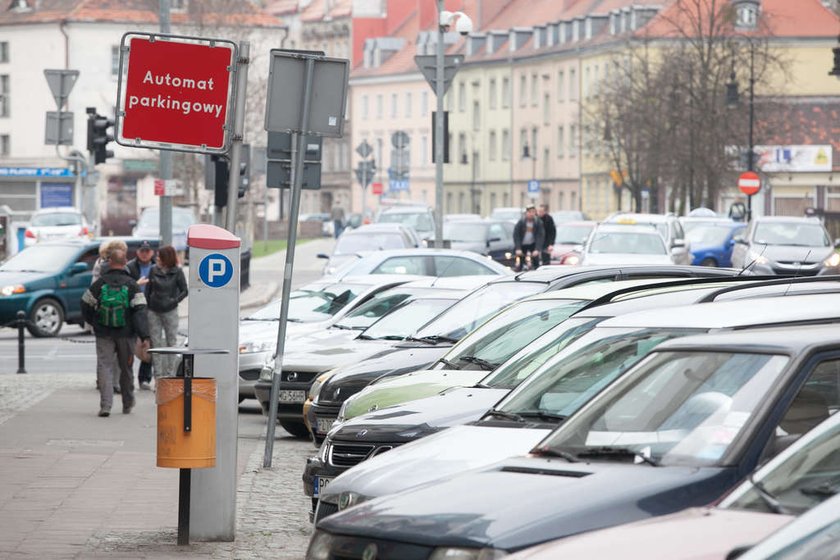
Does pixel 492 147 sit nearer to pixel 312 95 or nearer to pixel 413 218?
pixel 413 218

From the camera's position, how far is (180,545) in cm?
1077

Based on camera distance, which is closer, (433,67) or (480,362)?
(480,362)

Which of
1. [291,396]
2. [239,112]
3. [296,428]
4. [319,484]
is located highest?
[239,112]

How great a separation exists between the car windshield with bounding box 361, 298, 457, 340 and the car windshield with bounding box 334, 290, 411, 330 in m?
1.26

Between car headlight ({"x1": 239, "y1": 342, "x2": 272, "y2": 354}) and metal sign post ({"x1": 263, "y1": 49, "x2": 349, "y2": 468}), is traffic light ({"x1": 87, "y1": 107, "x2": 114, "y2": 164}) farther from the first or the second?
metal sign post ({"x1": 263, "y1": 49, "x2": 349, "y2": 468})

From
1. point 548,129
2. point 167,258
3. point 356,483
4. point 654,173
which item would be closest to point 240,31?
point 654,173

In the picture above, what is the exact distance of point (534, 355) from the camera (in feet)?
36.0

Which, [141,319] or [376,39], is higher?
[376,39]

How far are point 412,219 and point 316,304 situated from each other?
32.6 metres

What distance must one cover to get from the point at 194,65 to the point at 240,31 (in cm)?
7848

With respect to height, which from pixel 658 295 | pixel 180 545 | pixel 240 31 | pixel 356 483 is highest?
pixel 240 31

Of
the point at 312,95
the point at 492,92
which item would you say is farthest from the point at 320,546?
the point at 492,92

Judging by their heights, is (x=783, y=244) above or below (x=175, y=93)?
below

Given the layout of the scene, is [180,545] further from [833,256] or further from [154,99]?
[833,256]
